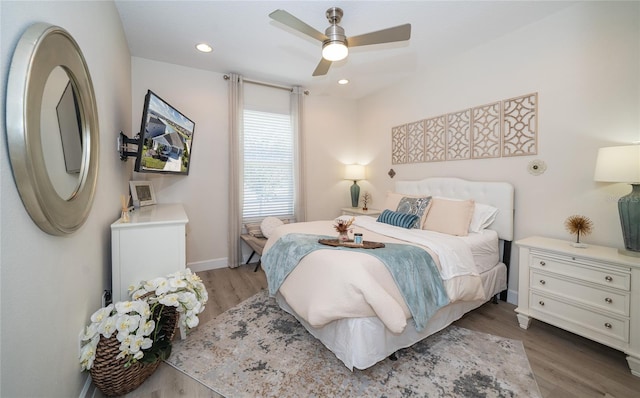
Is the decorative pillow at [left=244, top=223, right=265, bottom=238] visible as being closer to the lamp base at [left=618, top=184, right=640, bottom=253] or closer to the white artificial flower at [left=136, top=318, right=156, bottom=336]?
the white artificial flower at [left=136, top=318, right=156, bottom=336]

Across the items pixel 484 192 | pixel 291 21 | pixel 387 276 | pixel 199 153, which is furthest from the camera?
pixel 199 153

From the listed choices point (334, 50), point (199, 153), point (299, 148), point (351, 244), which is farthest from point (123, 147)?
point (299, 148)

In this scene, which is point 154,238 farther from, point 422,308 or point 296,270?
point 422,308

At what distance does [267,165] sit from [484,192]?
2.96 metres

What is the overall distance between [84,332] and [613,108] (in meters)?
4.05

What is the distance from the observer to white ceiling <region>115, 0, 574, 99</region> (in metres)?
2.28

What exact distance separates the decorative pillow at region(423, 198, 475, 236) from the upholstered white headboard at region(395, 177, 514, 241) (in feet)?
0.95

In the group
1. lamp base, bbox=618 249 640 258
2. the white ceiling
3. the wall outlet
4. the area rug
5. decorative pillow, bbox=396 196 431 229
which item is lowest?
the area rug

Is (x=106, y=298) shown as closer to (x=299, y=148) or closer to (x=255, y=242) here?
(x=255, y=242)

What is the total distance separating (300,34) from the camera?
2.69 m

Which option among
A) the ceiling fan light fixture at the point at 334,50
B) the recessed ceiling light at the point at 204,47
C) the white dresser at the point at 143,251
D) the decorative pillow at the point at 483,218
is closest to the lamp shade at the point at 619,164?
the decorative pillow at the point at 483,218

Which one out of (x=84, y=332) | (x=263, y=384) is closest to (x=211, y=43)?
(x=84, y=332)

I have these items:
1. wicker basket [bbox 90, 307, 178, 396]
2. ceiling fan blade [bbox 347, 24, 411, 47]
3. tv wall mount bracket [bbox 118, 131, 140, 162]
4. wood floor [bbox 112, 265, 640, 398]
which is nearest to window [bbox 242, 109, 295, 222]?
tv wall mount bracket [bbox 118, 131, 140, 162]

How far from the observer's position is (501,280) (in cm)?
270
